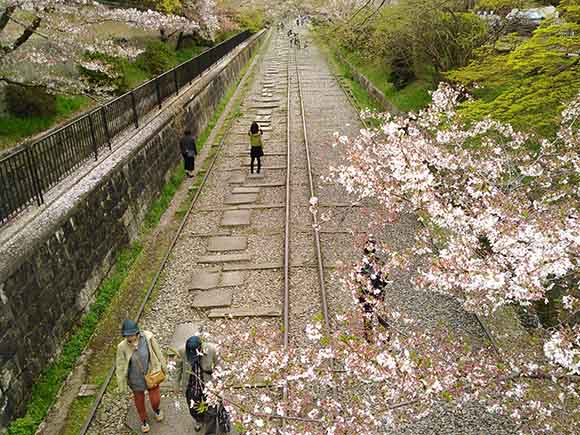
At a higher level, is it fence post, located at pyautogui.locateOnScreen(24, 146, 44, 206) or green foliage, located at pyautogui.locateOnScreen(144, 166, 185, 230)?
fence post, located at pyautogui.locateOnScreen(24, 146, 44, 206)

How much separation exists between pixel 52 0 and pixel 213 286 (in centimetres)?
831

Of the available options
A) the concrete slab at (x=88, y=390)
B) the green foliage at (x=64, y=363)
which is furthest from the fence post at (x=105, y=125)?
the concrete slab at (x=88, y=390)

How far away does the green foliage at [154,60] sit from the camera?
2308 centimetres

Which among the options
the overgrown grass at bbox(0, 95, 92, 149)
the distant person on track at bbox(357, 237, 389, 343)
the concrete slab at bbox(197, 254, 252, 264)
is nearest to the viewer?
the distant person on track at bbox(357, 237, 389, 343)

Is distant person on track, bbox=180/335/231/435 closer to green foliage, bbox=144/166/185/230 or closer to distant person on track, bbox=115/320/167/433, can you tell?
distant person on track, bbox=115/320/167/433

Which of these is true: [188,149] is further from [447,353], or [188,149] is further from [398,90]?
[398,90]

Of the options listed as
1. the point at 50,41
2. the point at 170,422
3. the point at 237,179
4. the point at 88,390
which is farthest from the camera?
the point at 237,179

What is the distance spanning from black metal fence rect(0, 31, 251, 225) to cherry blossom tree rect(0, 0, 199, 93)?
1.93 m

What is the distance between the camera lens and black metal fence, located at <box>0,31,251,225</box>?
26.0 ft

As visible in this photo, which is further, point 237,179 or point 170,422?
point 237,179

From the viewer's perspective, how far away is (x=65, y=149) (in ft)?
32.3

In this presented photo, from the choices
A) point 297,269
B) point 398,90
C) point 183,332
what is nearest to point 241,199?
point 297,269

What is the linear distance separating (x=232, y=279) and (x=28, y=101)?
9424 mm

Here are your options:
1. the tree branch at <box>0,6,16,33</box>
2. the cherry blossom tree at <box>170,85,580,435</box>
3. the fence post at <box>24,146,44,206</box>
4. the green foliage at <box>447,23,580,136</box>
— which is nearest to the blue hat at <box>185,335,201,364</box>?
the cherry blossom tree at <box>170,85,580,435</box>
